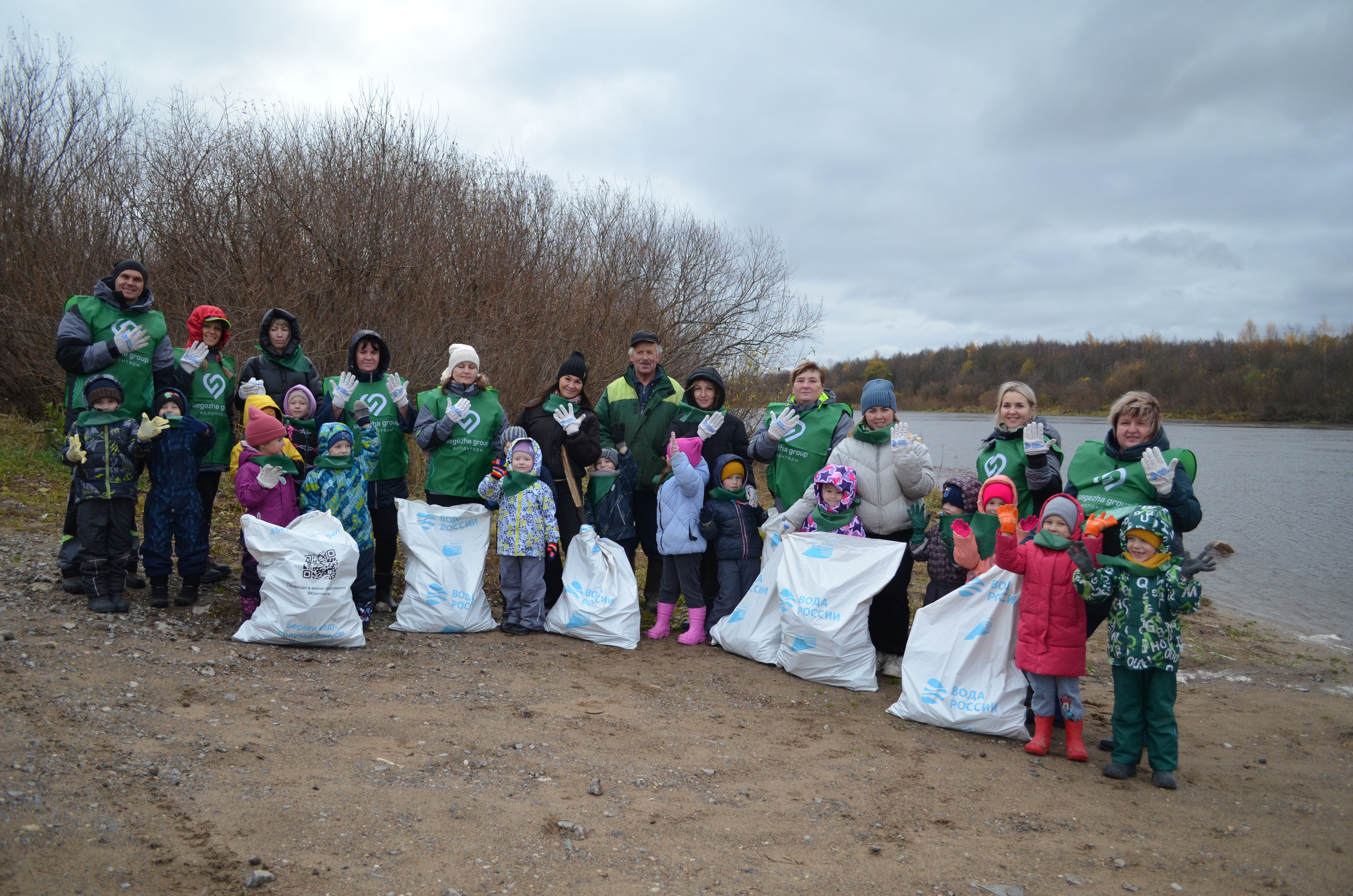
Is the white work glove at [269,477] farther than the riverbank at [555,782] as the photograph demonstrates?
Yes

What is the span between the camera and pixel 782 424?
5.21m

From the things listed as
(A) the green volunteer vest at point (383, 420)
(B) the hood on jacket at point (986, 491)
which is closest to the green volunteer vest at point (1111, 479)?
(B) the hood on jacket at point (986, 491)

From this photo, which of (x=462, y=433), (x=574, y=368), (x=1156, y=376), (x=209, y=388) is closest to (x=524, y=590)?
(x=462, y=433)

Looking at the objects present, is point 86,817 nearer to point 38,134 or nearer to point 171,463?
point 171,463

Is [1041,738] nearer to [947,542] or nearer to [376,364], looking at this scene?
[947,542]

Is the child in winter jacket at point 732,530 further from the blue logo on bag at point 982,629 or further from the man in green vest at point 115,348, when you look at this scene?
the man in green vest at point 115,348

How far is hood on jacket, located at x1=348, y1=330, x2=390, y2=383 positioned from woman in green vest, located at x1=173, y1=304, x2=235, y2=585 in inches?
30.6

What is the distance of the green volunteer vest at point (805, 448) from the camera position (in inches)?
207

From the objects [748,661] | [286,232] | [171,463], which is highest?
[286,232]

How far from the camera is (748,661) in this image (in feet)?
16.9

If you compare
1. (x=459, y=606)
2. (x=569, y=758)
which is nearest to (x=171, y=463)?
(x=459, y=606)

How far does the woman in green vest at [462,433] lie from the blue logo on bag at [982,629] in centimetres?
306

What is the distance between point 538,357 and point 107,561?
7.47 meters

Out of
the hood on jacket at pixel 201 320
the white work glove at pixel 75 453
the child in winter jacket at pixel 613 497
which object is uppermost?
the hood on jacket at pixel 201 320
